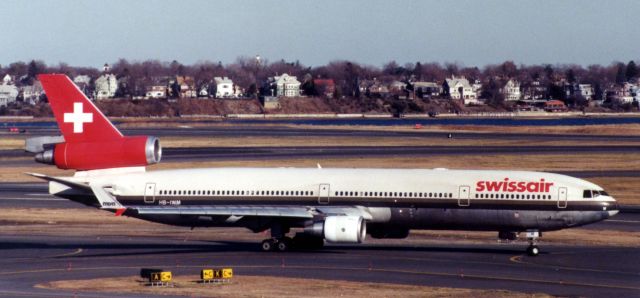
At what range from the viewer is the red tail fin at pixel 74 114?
54781mm

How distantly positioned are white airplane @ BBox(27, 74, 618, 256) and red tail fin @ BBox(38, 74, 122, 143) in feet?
0.17

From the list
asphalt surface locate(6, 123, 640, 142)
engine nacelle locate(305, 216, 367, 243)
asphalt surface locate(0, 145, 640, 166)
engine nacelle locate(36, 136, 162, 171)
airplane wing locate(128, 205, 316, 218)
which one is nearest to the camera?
engine nacelle locate(305, 216, 367, 243)

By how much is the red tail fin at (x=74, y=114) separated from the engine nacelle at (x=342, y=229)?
1219cm

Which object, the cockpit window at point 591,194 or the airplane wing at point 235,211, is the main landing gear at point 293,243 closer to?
the airplane wing at point 235,211

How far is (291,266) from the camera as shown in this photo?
158ft

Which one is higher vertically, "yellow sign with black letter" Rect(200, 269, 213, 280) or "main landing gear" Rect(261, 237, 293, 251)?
"yellow sign with black letter" Rect(200, 269, 213, 280)

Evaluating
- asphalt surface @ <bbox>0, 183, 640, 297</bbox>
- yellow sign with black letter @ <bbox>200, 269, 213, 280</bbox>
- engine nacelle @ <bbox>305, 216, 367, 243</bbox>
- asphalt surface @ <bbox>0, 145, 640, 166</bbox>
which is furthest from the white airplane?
asphalt surface @ <bbox>0, 145, 640, 166</bbox>

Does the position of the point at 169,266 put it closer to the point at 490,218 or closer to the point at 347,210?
the point at 347,210

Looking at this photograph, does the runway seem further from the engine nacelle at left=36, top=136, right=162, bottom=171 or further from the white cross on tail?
the white cross on tail

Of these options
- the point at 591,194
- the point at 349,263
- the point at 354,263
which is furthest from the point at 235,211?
the point at 591,194

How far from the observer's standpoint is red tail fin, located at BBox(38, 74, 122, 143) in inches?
2157

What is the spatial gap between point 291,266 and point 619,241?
19233 mm

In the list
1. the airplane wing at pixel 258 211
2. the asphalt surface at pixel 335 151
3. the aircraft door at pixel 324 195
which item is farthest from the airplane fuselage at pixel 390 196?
the asphalt surface at pixel 335 151

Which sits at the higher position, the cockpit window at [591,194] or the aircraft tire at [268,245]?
the cockpit window at [591,194]
